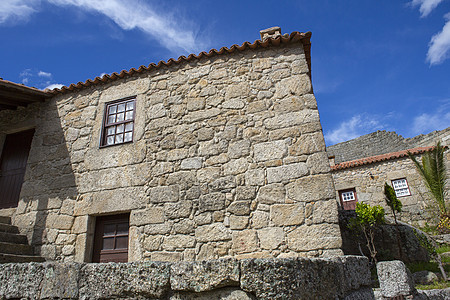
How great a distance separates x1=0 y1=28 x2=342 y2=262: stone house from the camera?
416cm

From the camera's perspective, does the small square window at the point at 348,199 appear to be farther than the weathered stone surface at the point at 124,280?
Yes

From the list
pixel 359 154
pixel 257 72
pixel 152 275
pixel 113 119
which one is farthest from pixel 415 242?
pixel 359 154

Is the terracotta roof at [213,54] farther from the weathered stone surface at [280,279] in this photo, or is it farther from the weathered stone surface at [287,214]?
the weathered stone surface at [280,279]

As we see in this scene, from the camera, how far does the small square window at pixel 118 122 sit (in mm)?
5469

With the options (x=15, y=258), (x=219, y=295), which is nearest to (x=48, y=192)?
(x=15, y=258)

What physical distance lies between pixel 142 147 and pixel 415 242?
19.1ft

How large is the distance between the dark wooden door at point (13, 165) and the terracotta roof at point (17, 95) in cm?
65

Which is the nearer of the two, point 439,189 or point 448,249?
point 448,249

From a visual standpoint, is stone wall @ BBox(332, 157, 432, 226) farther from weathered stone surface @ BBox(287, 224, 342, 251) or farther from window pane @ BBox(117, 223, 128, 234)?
window pane @ BBox(117, 223, 128, 234)

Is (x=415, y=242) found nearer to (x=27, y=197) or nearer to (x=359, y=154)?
(x=27, y=197)

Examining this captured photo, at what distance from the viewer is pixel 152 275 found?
1.58 meters

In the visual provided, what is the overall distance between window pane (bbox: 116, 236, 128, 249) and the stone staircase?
51.5 inches

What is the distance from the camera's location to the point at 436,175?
10039mm

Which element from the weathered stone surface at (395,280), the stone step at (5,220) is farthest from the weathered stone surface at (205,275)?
the stone step at (5,220)
